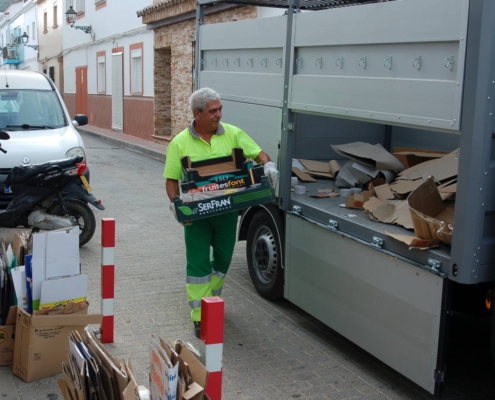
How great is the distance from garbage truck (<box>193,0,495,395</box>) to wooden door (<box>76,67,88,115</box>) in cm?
2361

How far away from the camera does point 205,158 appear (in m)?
4.98

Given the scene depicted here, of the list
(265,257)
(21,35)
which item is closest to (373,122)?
(265,257)

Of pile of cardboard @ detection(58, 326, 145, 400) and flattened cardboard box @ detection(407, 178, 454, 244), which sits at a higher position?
flattened cardboard box @ detection(407, 178, 454, 244)

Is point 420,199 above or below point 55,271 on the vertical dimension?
above

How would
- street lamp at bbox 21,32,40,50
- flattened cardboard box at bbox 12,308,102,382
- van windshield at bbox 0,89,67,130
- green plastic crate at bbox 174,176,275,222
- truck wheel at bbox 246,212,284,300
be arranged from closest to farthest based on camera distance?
flattened cardboard box at bbox 12,308,102,382
green plastic crate at bbox 174,176,275,222
truck wheel at bbox 246,212,284,300
van windshield at bbox 0,89,67,130
street lamp at bbox 21,32,40,50

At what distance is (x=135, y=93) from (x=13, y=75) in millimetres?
12520

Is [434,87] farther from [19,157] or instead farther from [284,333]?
[19,157]

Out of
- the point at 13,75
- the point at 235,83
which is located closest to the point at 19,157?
the point at 13,75

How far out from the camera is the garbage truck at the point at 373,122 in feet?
11.3

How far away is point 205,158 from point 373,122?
1.21 metres

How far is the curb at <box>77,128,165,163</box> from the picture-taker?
1767 cm

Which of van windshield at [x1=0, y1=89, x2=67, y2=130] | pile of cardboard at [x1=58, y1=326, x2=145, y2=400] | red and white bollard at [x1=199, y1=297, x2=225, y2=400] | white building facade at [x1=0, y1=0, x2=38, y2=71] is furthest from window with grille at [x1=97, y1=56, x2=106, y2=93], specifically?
red and white bollard at [x1=199, y1=297, x2=225, y2=400]

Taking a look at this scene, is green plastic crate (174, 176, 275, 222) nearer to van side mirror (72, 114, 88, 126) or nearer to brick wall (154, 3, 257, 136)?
van side mirror (72, 114, 88, 126)

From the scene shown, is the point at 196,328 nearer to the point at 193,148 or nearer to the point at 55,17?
the point at 193,148
